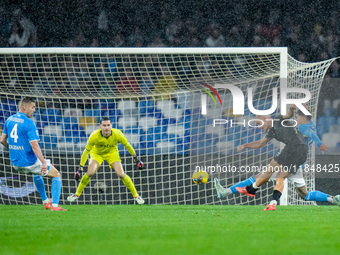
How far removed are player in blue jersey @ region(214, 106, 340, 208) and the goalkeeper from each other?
1.33 metres

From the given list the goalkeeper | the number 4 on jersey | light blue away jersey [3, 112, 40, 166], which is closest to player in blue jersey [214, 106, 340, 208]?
the goalkeeper

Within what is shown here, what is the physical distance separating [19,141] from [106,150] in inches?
69.1

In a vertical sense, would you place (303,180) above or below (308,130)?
below

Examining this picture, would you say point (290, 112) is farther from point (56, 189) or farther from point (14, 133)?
point (14, 133)

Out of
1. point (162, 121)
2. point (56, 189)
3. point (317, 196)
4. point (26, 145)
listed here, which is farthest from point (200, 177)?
point (26, 145)

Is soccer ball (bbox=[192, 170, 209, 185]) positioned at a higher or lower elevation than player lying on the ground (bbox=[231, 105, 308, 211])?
lower

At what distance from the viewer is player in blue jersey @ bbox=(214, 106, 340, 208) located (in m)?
7.91

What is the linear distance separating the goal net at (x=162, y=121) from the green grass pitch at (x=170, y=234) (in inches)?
122

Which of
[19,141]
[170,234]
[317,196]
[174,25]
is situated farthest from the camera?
[174,25]

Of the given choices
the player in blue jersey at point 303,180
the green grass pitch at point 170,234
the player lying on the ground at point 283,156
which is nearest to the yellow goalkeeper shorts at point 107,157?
the player in blue jersey at point 303,180

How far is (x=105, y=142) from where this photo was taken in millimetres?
9000

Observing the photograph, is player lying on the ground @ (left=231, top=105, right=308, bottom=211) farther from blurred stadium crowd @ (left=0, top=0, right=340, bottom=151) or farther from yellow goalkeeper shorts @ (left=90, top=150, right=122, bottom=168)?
blurred stadium crowd @ (left=0, top=0, right=340, bottom=151)

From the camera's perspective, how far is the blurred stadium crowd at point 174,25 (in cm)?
1205

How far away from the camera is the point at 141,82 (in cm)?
1055
